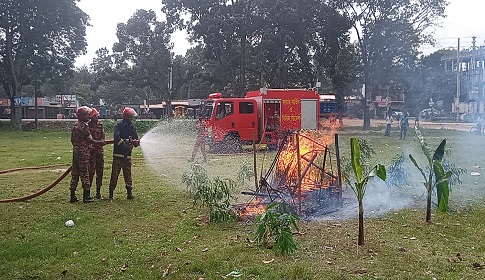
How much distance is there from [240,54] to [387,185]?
27246mm

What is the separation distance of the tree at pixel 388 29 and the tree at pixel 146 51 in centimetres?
1570

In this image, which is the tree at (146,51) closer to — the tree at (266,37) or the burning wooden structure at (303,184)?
the tree at (266,37)

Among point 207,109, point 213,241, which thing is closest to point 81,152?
point 213,241

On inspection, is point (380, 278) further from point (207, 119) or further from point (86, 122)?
point (207, 119)

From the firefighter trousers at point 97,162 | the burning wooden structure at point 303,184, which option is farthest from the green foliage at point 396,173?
the firefighter trousers at point 97,162

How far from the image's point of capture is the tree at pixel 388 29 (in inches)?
1293

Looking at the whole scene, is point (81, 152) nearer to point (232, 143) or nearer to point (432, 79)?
point (232, 143)

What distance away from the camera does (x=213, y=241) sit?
6.29 m

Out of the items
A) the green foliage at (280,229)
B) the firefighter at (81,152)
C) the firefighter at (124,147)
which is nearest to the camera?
the green foliage at (280,229)

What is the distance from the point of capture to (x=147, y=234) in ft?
22.1

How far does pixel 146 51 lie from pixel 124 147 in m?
34.0

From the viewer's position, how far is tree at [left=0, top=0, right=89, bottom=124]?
34.6 meters

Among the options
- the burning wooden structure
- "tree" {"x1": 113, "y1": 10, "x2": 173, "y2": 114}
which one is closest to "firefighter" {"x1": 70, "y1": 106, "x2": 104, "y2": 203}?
the burning wooden structure

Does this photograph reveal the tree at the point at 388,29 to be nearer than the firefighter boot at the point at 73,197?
No
